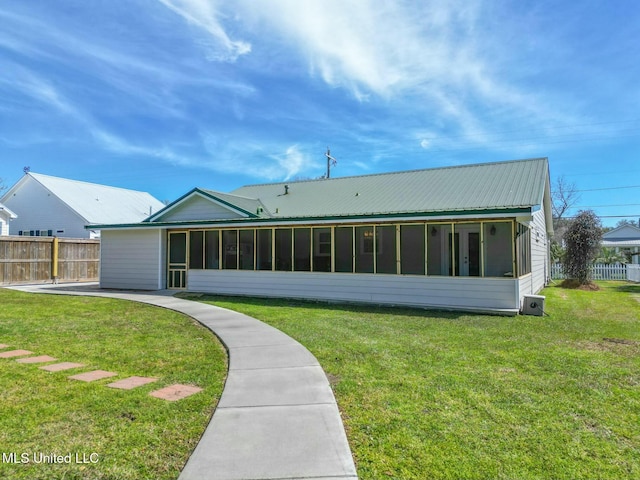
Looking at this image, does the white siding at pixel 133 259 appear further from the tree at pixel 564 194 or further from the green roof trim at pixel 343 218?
the tree at pixel 564 194

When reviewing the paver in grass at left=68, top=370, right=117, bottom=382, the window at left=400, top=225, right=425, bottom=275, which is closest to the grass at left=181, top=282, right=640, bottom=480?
the paver in grass at left=68, top=370, right=117, bottom=382

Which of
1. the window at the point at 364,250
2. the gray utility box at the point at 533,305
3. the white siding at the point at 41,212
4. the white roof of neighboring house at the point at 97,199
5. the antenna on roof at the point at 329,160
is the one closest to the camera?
the gray utility box at the point at 533,305

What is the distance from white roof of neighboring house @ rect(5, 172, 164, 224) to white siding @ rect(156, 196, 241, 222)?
12.5m

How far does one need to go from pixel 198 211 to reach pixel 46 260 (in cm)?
805

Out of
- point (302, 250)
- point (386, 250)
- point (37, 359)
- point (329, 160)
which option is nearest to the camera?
Result: point (37, 359)

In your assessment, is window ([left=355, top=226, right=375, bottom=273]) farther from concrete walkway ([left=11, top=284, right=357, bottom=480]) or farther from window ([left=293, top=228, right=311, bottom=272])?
concrete walkway ([left=11, top=284, right=357, bottom=480])

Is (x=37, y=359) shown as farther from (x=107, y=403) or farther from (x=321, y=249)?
(x=321, y=249)

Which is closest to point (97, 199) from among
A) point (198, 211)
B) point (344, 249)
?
point (198, 211)

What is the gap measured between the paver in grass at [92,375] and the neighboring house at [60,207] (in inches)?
907

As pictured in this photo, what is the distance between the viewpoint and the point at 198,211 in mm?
15836

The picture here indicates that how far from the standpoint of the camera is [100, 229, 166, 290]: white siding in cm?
1554

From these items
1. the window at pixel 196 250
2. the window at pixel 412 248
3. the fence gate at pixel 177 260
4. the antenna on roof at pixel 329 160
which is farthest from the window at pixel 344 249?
the antenna on roof at pixel 329 160

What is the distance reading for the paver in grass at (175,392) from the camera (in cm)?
414

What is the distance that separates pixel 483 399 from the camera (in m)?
4.16
